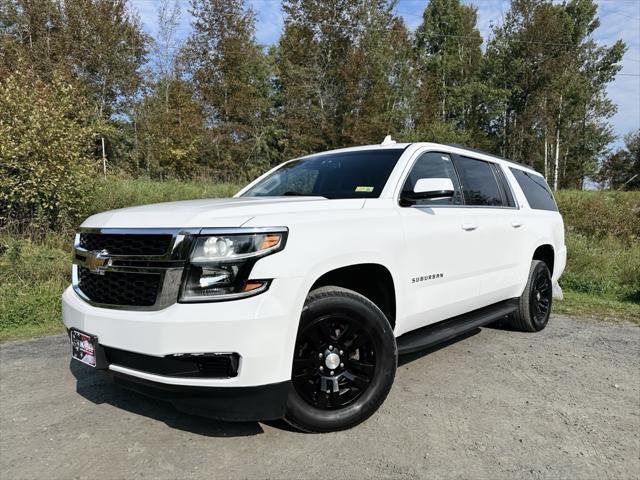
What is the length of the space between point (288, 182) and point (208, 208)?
1592mm

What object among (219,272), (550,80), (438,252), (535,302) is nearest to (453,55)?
(550,80)

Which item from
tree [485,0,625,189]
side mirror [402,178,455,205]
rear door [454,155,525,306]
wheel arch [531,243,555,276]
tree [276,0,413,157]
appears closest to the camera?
side mirror [402,178,455,205]

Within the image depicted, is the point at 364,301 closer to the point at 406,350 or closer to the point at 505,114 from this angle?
the point at 406,350

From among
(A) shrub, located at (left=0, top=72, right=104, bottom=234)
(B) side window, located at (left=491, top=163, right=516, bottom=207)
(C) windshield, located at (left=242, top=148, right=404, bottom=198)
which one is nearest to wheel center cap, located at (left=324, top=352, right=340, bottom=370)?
(C) windshield, located at (left=242, top=148, right=404, bottom=198)

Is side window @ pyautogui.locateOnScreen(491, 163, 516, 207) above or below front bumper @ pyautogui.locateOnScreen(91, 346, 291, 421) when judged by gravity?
above

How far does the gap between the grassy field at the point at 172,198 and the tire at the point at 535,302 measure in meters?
1.40

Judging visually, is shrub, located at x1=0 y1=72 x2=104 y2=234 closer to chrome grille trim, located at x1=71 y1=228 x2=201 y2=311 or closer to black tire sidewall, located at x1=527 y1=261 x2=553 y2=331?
chrome grille trim, located at x1=71 y1=228 x2=201 y2=311

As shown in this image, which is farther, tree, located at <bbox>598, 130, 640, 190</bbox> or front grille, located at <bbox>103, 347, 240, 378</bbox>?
tree, located at <bbox>598, 130, 640, 190</bbox>

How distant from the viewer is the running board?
3309 millimetres

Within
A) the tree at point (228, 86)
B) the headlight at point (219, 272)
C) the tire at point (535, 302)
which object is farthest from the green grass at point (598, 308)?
the tree at point (228, 86)

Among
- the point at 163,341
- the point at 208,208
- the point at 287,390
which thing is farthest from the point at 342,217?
the point at 163,341

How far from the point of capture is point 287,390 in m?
2.50

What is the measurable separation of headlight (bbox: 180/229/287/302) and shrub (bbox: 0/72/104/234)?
826cm

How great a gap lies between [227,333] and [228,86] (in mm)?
24403
